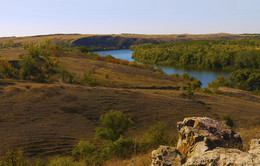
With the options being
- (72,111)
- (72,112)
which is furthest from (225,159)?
(72,111)

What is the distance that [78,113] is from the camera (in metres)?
23.2

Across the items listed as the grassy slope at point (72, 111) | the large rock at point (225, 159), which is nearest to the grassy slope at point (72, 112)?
the grassy slope at point (72, 111)

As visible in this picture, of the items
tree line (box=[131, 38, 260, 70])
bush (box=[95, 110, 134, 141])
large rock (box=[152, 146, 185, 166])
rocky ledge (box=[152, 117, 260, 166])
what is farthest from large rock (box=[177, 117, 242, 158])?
tree line (box=[131, 38, 260, 70])

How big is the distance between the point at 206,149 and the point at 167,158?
1017 millimetres

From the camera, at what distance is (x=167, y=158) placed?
5.39m

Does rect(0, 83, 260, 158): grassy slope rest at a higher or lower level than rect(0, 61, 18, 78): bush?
lower

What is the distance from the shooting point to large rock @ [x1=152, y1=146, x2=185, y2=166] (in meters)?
5.25

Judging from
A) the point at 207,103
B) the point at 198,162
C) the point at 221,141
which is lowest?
the point at 207,103

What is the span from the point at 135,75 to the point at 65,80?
71.0 feet

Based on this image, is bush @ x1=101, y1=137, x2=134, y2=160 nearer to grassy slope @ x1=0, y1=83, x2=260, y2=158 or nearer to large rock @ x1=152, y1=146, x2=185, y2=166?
grassy slope @ x1=0, y1=83, x2=260, y2=158

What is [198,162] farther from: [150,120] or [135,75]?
[135,75]

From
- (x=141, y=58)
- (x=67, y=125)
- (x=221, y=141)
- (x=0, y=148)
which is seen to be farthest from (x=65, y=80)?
(x=141, y=58)

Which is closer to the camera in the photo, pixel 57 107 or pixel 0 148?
pixel 0 148

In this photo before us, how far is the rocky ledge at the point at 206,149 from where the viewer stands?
402 cm
